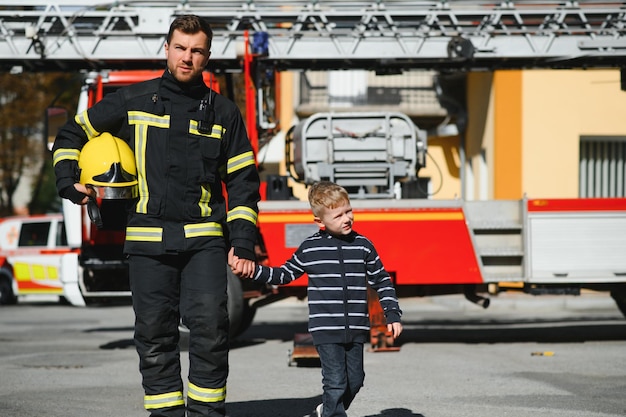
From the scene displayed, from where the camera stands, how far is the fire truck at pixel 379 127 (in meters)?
11.0

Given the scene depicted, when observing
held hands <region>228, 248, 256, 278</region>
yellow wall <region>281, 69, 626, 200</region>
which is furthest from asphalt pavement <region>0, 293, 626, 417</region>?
yellow wall <region>281, 69, 626, 200</region>

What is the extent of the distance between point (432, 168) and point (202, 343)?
1828 centimetres

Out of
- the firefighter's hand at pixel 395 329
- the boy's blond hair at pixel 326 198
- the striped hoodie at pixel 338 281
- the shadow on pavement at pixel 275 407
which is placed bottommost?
the shadow on pavement at pixel 275 407

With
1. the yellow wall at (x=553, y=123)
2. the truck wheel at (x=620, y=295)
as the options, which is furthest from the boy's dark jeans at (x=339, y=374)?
the yellow wall at (x=553, y=123)

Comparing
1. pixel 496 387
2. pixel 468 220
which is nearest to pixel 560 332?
pixel 468 220

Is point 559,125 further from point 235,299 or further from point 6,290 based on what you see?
point 6,290

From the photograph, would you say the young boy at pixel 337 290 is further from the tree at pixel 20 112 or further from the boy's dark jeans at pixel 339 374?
the tree at pixel 20 112

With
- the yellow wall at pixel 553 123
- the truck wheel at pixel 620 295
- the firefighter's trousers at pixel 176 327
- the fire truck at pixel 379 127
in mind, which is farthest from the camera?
the yellow wall at pixel 553 123

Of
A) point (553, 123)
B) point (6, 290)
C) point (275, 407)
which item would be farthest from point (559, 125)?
point (275, 407)

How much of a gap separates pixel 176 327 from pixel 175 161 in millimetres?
815

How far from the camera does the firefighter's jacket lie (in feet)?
16.7

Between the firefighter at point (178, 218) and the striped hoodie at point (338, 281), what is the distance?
421 mm

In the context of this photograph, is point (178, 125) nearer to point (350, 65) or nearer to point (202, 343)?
point (202, 343)

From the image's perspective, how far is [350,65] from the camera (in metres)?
12.7
